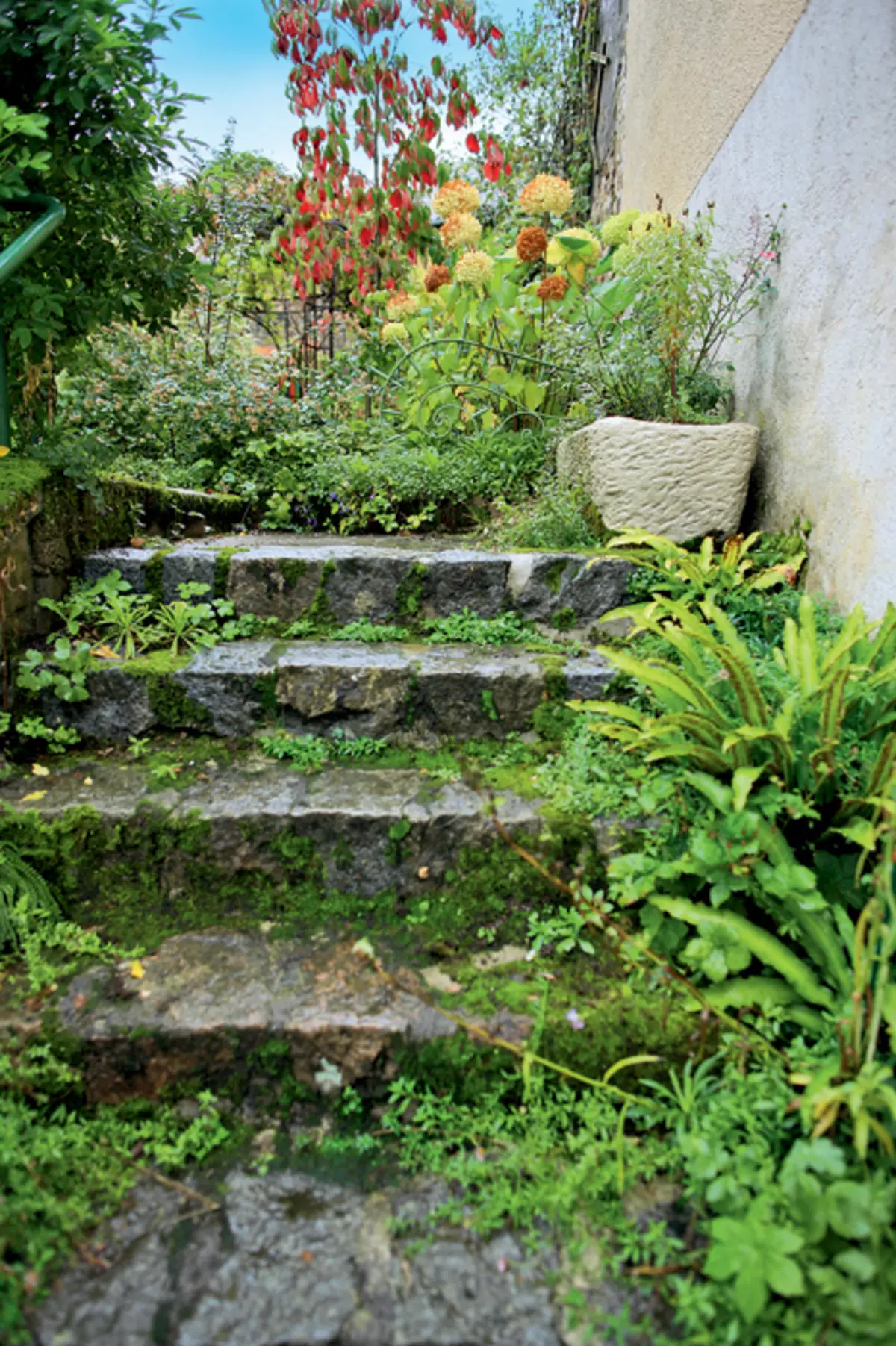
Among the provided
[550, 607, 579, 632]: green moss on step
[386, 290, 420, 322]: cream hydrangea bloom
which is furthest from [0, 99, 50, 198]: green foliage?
[386, 290, 420, 322]: cream hydrangea bloom

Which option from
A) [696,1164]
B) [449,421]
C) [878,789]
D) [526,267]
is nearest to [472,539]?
[449,421]

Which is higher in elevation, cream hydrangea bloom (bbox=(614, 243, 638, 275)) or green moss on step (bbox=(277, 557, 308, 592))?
cream hydrangea bloom (bbox=(614, 243, 638, 275))

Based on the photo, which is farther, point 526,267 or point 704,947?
point 526,267

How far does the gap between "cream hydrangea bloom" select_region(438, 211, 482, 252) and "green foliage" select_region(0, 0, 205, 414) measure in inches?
64.5

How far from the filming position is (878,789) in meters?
1.69

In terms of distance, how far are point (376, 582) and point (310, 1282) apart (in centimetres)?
218

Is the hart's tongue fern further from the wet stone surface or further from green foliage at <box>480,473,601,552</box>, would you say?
green foliage at <box>480,473,601,552</box>

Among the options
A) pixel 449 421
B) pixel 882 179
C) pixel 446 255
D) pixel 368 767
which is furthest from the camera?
pixel 446 255

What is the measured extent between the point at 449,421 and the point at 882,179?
100 inches

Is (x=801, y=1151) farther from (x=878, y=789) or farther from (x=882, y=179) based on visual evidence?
(x=882, y=179)

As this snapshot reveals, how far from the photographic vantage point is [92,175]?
99.7 inches

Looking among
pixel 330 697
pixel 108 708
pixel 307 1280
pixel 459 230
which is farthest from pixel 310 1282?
pixel 459 230

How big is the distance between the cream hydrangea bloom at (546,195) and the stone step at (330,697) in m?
2.68

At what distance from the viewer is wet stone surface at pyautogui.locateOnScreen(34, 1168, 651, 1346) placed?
126 cm
